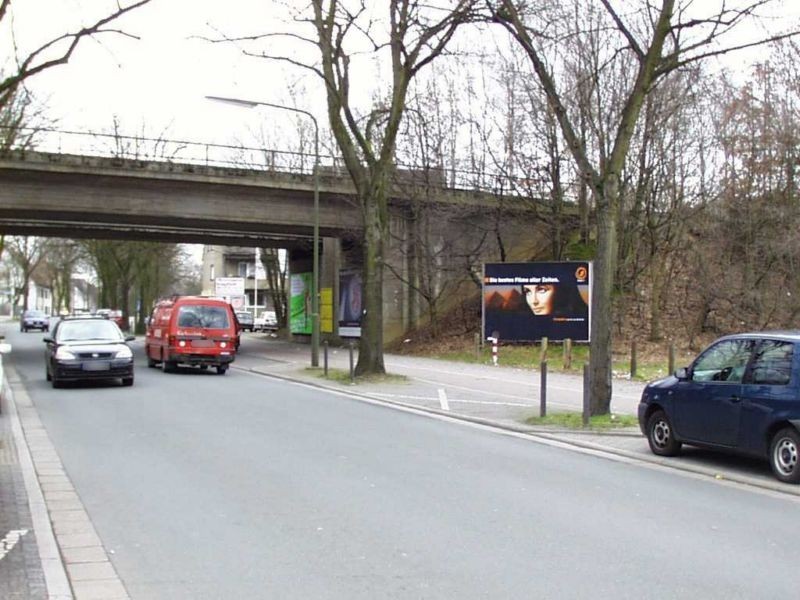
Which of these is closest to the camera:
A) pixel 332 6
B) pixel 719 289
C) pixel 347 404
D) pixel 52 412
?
pixel 52 412

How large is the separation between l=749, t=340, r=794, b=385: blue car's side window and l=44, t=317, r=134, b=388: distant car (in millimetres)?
13803

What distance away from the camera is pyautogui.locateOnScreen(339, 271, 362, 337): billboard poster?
38.1m

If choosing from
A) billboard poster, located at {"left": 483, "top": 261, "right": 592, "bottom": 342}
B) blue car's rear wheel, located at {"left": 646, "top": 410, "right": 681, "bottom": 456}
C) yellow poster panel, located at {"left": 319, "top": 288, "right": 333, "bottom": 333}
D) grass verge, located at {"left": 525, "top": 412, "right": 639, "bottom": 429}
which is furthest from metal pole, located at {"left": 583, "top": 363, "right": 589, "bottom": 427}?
yellow poster panel, located at {"left": 319, "top": 288, "right": 333, "bottom": 333}

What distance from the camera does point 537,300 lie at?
30156mm

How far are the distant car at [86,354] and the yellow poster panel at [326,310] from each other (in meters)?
20.2

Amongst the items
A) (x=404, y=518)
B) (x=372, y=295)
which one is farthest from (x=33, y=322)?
(x=404, y=518)

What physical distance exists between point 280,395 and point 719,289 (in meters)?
16.3

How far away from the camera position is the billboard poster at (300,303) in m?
43.4

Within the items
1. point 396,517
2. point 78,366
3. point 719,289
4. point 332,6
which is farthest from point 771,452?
point 719,289

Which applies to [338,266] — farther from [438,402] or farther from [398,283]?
[438,402]

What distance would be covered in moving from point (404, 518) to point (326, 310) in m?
33.2

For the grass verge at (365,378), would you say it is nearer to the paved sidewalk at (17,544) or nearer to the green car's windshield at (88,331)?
the green car's windshield at (88,331)

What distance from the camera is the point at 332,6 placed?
21641 mm

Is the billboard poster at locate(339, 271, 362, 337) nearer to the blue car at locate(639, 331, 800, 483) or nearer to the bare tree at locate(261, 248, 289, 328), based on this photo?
the bare tree at locate(261, 248, 289, 328)
